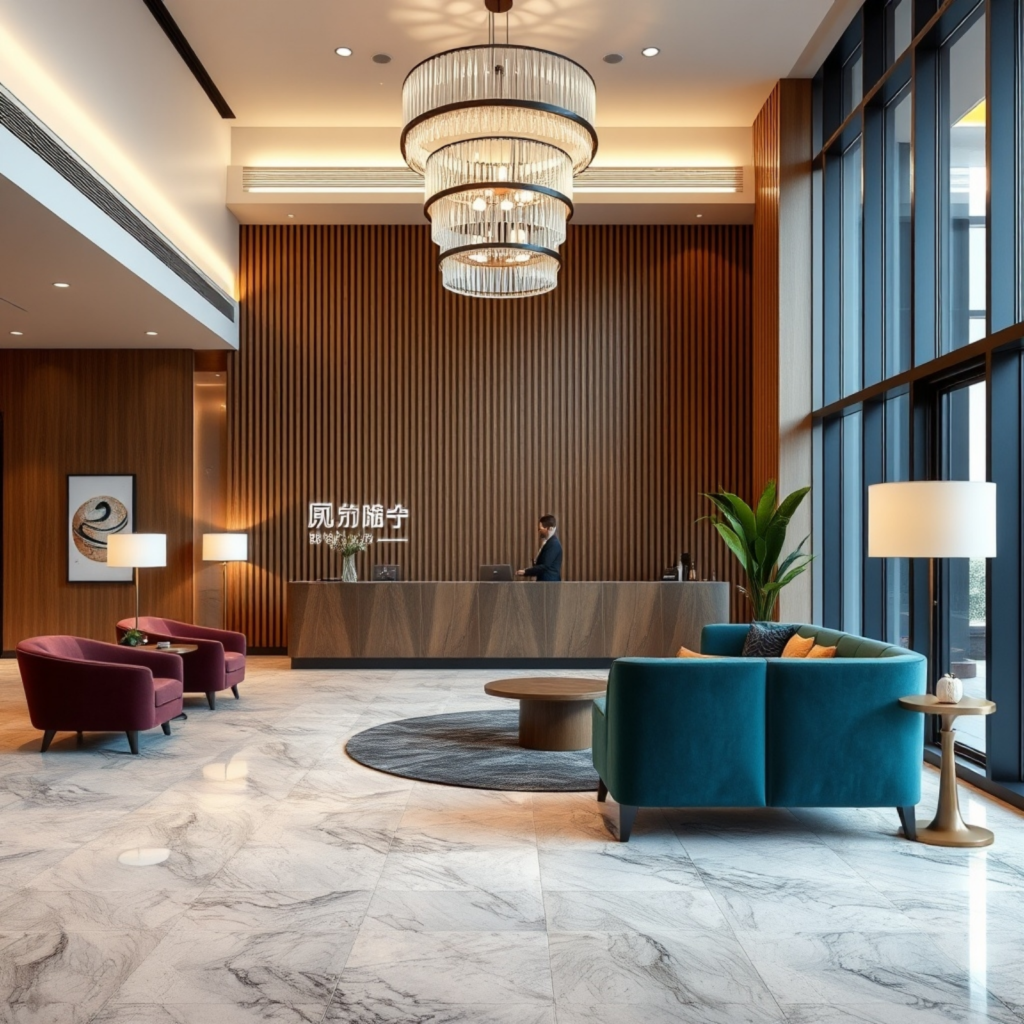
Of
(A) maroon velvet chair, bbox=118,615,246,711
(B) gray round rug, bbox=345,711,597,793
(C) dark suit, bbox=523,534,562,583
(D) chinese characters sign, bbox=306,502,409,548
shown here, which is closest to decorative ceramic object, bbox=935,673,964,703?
(B) gray round rug, bbox=345,711,597,793

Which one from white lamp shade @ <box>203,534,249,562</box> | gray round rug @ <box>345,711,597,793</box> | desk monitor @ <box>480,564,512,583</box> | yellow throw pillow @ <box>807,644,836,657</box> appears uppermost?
white lamp shade @ <box>203,534,249,562</box>

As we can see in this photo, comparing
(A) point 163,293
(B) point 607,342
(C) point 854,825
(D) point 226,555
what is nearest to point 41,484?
(D) point 226,555

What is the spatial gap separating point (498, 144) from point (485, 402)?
207 inches

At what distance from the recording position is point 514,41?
9.15 m

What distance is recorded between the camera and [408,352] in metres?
11.3

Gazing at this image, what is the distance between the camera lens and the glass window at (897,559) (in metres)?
7.03

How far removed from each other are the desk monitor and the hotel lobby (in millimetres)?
156

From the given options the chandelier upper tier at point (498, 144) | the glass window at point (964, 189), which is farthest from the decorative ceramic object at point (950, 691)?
the chandelier upper tier at point (498, 144)

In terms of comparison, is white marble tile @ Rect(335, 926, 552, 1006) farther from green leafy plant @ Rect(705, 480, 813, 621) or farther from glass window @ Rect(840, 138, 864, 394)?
glass window @ Rect(840, 138, 864, 394)

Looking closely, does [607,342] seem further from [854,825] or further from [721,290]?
[854,825]

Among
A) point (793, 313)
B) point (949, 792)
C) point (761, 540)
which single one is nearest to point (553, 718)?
point (949, 792)

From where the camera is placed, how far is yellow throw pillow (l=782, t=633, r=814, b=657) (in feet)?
18.5

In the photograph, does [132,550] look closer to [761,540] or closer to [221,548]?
[221,548]

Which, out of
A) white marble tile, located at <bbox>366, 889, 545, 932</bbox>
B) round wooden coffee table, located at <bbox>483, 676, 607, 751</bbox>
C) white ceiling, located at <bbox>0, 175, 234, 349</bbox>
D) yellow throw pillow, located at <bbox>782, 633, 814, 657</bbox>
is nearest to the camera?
white marble tile, located at <bbox>366, 889, 545, 932</bbox>
